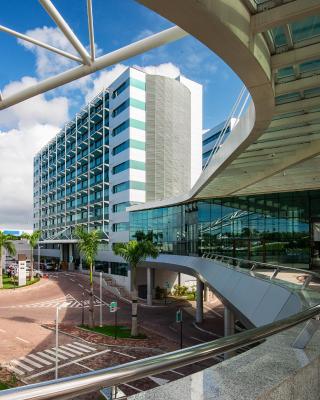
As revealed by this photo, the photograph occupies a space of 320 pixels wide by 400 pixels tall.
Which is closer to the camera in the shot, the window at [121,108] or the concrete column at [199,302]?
the concrete column at [199,302]

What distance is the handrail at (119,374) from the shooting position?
1.64 meters

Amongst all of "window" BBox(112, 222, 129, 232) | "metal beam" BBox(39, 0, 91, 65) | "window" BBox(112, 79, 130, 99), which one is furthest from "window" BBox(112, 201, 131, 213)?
"metal beam" BBox(39, 0, 91, 65)

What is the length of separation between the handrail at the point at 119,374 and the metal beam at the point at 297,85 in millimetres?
7779

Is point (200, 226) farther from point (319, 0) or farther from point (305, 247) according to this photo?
point (319, 0)

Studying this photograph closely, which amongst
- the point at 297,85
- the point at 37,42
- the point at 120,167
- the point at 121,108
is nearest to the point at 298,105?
the point at 297,85

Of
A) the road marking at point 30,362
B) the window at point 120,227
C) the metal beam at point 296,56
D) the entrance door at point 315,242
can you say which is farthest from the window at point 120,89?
the metal beam at point 296,56

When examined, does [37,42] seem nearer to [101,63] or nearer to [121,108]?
[101,63]

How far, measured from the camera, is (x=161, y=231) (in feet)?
153

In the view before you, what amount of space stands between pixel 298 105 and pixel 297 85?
1.48 meters

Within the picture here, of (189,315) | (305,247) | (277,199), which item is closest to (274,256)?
(305,247)

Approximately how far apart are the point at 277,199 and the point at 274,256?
554cm

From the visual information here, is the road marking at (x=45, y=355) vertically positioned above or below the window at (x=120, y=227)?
below

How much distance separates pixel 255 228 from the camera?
118 ft

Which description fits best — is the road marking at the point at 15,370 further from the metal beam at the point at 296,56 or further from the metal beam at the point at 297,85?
the metal beam at the point at 296,56
